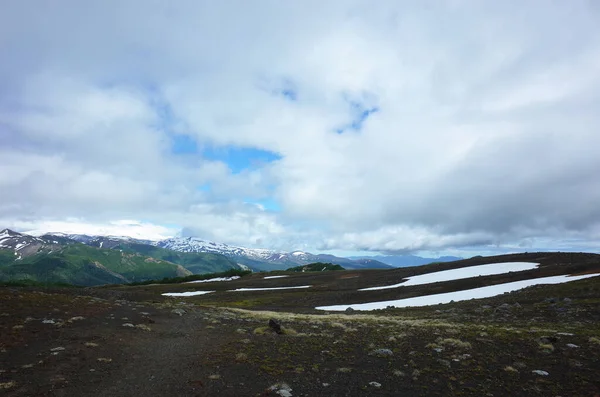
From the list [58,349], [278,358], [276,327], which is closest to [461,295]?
[276,327]

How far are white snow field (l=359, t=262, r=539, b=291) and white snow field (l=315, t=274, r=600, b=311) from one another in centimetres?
1623

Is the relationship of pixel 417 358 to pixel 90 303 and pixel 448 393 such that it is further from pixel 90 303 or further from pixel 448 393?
pixel 90 303

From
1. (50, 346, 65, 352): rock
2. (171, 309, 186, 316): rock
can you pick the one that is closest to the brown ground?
(50, 346, 65, 352): rock

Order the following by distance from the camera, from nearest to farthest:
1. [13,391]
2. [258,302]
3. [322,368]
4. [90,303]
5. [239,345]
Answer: [13,391] < [322,368] < [239,345] < [90,303] < [258,302]

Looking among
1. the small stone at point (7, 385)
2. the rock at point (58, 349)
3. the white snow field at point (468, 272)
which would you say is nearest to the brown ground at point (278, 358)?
the small stone at point (7, 385)

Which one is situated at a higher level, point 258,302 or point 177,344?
point 177,344

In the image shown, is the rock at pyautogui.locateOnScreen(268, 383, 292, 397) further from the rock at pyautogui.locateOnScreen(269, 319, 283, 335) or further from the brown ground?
the rock at pyautogui.locateOnScreen(269, 319, 283, 335)

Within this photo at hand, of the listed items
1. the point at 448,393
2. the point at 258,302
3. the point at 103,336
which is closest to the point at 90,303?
the point at 103,336

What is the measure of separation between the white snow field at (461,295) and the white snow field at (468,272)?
16225mm

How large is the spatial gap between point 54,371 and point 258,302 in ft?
156

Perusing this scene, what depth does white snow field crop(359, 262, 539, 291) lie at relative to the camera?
6575cm

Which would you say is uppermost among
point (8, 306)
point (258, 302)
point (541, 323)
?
point (8, 306)

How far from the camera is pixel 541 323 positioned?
24.2 meters

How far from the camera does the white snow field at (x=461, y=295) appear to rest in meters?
44.6
